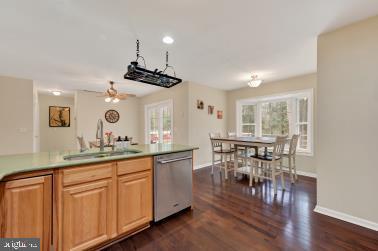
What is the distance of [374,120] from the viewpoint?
187 cm

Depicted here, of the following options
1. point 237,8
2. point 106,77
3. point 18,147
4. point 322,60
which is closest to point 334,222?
point 322,60

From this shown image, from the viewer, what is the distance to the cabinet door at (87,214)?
1417 millimetres

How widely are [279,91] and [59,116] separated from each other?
305 inches

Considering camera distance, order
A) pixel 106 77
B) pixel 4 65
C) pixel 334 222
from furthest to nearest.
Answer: pixel 106 77 < pixel 4 65 < pixel 334 222

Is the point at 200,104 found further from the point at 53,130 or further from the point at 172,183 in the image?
the point at 53,130

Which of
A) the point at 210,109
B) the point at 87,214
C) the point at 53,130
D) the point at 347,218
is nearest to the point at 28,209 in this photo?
the point at 87,214

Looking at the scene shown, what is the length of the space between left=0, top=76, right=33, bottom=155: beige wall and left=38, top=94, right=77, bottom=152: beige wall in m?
2.03

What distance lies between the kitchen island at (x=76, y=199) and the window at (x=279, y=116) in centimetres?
383

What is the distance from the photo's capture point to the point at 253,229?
1.90m

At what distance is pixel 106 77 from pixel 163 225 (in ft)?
12.0

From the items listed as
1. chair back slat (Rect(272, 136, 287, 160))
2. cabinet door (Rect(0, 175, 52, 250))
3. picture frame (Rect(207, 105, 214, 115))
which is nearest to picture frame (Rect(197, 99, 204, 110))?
picture frame (Rect(207, 105, 214, 115))

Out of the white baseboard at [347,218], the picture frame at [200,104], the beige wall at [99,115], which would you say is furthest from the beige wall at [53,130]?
the white baseboard at [347,218]

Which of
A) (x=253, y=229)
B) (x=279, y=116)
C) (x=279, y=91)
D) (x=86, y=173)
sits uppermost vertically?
(x=279, y=91)

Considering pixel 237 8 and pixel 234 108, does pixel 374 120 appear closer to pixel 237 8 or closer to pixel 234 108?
pixel 237 8
